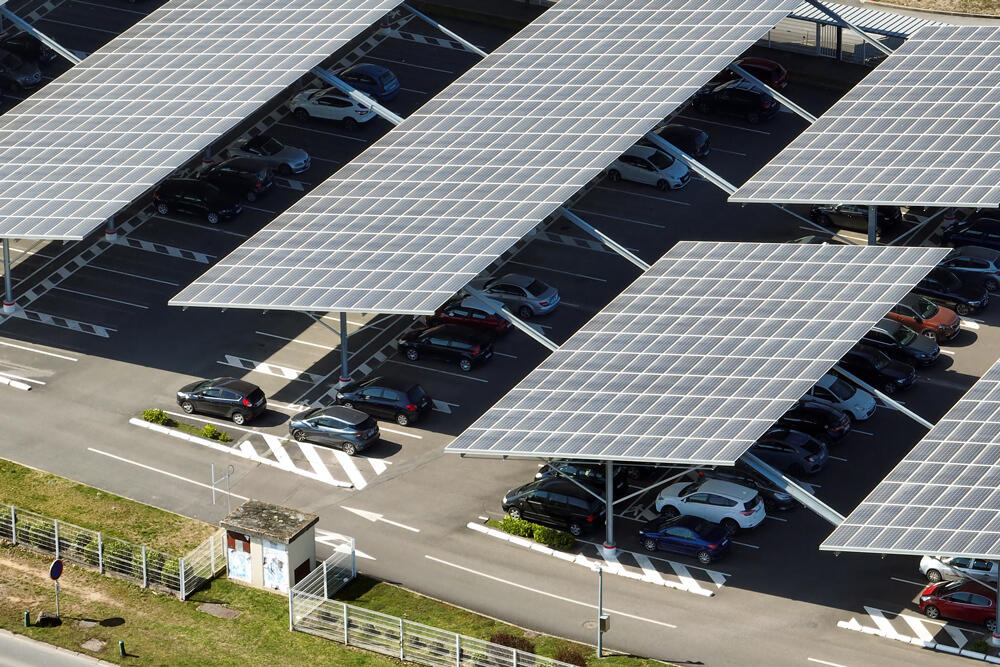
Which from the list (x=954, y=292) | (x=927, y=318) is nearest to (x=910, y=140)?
(x=954, y=292)

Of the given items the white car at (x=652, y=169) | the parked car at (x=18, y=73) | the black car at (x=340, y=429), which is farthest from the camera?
the parked car at (x=18, y=73)

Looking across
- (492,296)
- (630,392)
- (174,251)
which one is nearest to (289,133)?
(174,251)

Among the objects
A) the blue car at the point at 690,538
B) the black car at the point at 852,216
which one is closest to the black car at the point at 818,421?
the blue car at the point at 690,538

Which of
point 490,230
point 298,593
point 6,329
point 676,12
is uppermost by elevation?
point 676,12

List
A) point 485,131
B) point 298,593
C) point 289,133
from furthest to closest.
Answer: point 289,133, point 485,131, point 298,593

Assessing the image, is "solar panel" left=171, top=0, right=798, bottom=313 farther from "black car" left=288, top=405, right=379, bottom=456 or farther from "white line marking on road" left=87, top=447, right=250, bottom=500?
"white line marking on road" left=87, top=447, right=250, bottom=500

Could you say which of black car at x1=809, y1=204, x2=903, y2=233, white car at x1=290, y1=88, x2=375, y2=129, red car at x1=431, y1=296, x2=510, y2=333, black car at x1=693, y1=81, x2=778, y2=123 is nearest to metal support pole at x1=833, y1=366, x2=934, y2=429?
black car at x1=809, y1=204, x2=903, y2=233

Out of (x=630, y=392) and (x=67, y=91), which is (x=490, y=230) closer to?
(x=630, y=392)

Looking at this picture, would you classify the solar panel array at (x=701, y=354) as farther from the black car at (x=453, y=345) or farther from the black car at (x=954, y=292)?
the black car at (x=954, y=292)
